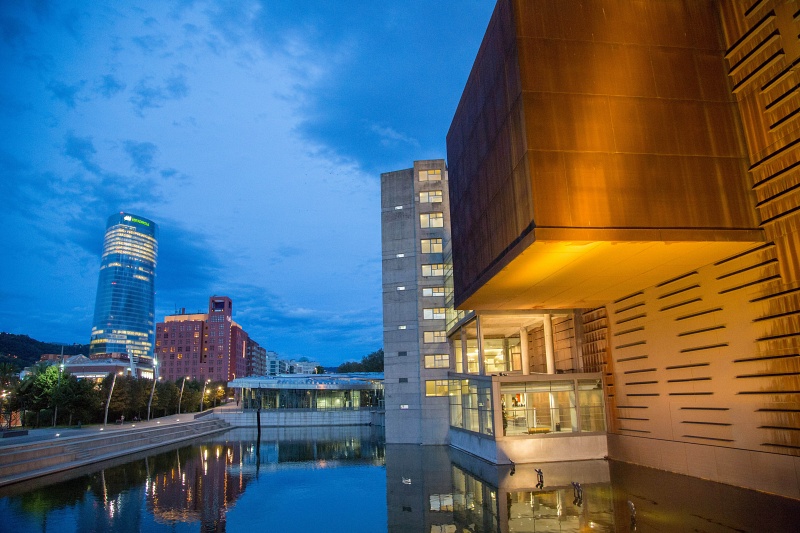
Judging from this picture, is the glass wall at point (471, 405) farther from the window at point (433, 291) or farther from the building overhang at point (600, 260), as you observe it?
the window at point (433, 291)

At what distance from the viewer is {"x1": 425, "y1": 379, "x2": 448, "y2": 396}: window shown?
4256 cm

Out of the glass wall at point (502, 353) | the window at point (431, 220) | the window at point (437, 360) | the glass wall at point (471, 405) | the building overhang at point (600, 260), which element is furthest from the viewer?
the window at point (431, 220)

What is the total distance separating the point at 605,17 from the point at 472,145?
28.5 feet

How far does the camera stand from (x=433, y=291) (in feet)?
146

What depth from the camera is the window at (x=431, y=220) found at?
45.1 m

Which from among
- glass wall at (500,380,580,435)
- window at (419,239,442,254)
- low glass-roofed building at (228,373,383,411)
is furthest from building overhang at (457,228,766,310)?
low glass-roofed building at (228,373,383,411)

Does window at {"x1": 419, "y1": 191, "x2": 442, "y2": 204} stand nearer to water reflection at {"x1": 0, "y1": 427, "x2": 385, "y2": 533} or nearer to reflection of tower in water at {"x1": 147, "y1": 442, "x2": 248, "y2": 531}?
water reflection at {"x1": 0, "y1": 427, "x2": 385, "y2": 533}

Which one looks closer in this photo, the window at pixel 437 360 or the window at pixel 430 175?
the window at pixel 437 360

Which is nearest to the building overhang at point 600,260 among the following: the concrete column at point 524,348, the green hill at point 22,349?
the concrete column at point 524,348

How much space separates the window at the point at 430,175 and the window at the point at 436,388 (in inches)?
704

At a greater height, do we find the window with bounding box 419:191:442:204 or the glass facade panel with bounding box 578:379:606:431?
the window with bounding box 419:191:442:204

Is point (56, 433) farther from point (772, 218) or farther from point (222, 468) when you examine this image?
point (772, 218)

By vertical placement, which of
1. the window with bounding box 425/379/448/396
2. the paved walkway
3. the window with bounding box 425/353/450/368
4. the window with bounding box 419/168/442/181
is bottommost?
the paved walkway

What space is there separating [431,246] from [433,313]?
5.95m
